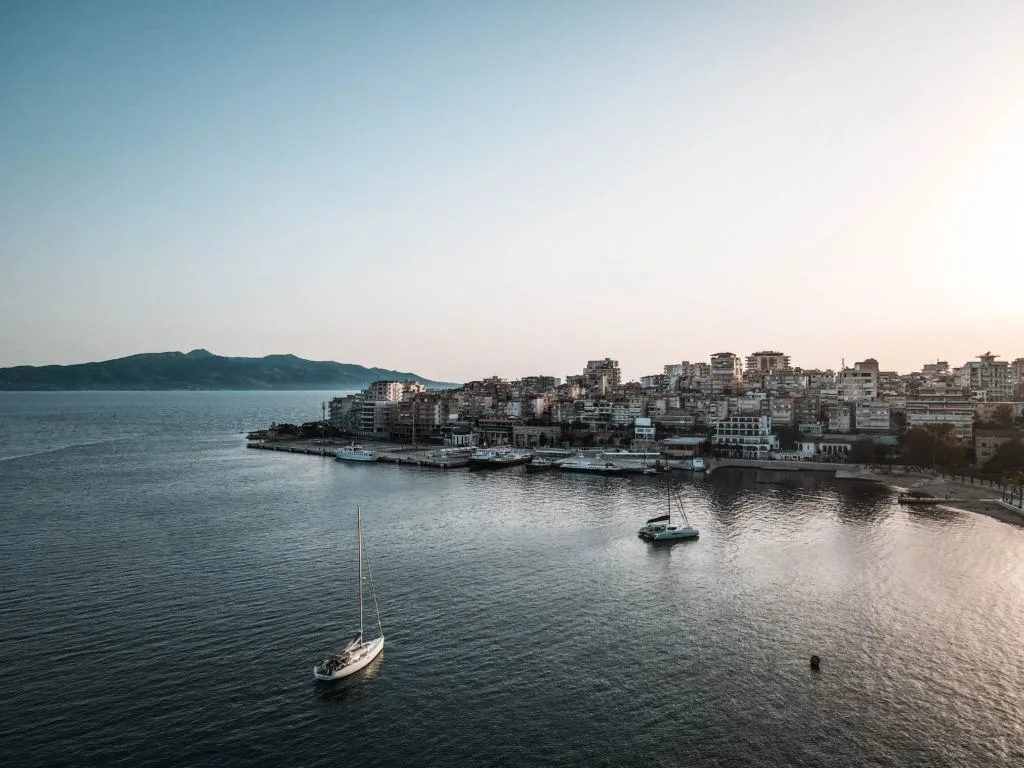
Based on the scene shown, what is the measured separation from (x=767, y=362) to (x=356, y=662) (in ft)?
464

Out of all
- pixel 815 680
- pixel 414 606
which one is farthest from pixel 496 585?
pixel 815 680

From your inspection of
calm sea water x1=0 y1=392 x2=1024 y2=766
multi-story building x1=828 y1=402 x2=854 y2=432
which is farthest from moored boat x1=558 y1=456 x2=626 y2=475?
multi-story building x1=828 y1=402 x2=854 y2=432

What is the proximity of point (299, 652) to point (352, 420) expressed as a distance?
113 m

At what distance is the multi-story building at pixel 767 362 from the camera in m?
148

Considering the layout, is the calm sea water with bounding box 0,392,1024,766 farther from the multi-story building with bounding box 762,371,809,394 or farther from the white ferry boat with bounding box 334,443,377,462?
the multi-story building with bounding box 762,371,809,394

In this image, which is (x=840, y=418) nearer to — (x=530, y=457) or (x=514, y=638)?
(x=530, y=457)

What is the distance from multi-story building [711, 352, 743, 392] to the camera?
133 meters

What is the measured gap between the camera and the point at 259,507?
54.2 meters

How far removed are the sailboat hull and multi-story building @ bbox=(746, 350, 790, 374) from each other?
13722cm

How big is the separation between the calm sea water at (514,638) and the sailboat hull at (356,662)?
21.0 inches

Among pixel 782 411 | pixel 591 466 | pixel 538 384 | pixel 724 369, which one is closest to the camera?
pixel 591 466

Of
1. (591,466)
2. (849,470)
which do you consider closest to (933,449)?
(849,470)

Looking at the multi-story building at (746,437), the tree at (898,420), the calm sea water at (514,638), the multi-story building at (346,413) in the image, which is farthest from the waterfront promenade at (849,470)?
the tree at (898,420)

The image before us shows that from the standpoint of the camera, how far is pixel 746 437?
93750 mm
